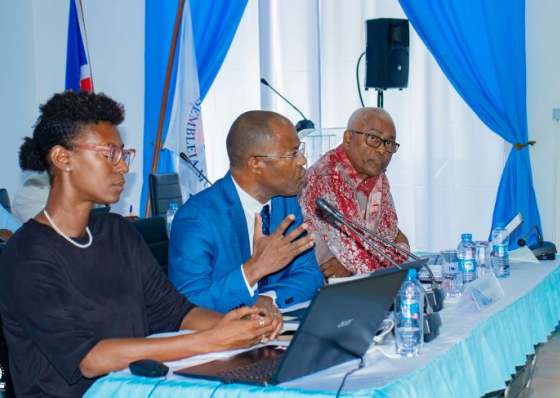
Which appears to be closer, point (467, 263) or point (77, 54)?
point (467, 263)

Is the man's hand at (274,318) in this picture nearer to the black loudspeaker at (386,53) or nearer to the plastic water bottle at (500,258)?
the plastic water bottle at (500,258)

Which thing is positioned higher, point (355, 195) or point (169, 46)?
point (169, 46)

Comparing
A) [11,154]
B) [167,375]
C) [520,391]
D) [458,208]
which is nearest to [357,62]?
[458,208]

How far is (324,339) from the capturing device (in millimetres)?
1645

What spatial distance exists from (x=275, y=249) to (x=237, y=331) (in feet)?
1.66

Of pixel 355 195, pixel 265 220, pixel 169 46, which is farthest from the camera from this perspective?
pixel 169 46

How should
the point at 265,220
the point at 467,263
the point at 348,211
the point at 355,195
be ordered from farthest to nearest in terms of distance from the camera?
the point at 355,195
the point at 348,211
the point at 467,263
the point at 265,220

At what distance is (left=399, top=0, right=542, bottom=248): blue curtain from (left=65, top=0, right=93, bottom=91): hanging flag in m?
2.69

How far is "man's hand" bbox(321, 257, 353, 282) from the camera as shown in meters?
3.50

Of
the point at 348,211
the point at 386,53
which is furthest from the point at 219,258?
the point at 386,53

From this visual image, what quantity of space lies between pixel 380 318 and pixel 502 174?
13.3 feet

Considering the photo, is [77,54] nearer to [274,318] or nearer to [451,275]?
[451,275]

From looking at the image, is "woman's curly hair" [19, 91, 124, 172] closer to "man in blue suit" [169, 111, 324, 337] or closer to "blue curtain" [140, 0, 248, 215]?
"man in blue suit" [169, 111, 324, 337]

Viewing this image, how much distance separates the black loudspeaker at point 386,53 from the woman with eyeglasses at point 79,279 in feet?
12.1
